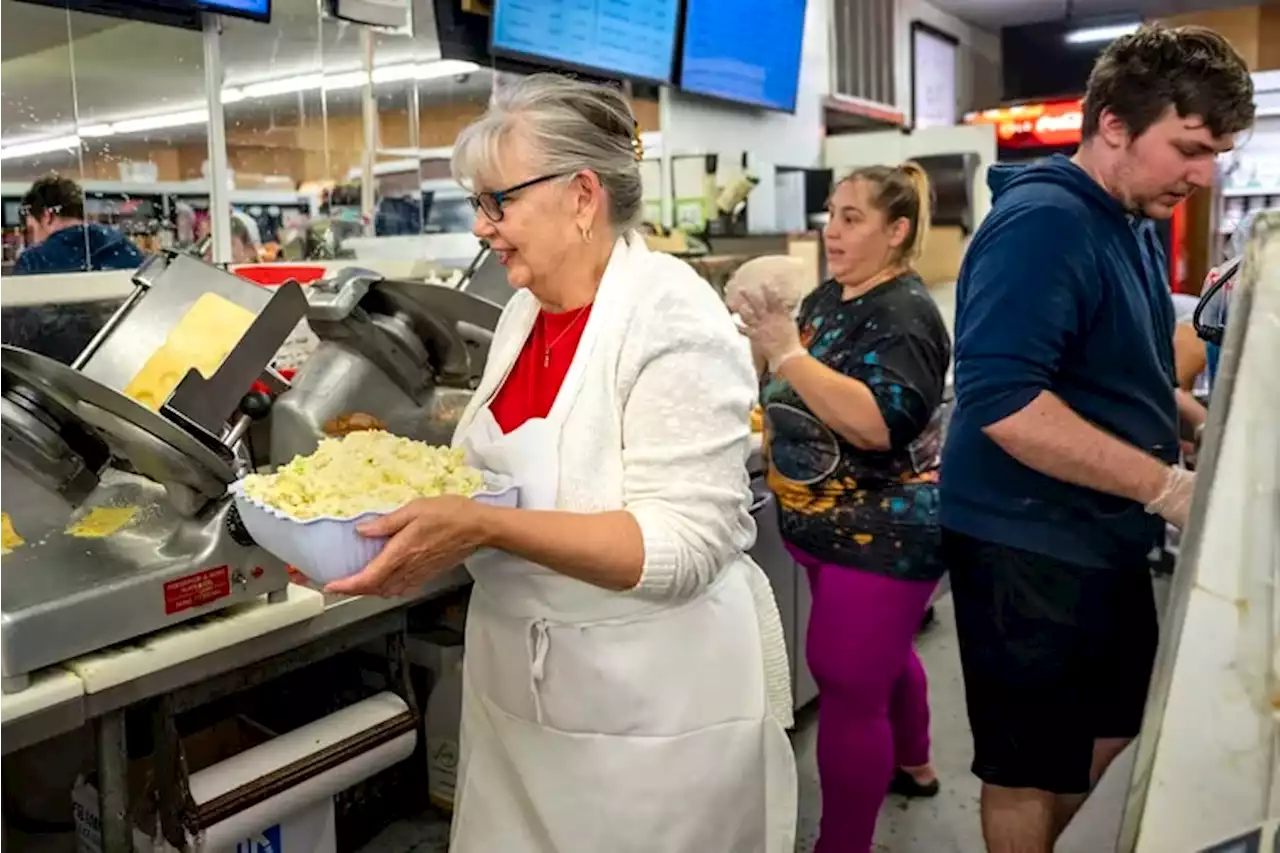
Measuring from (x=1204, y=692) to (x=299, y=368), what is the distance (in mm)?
1895

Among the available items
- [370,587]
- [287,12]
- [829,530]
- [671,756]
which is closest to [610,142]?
[370,587]

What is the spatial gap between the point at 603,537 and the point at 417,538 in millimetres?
208

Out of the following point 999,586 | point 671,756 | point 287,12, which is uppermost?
point 287,12

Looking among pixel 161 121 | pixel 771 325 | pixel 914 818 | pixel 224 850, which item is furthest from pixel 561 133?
pixel 914 818

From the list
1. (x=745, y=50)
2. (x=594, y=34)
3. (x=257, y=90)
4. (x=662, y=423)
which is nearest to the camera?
(x=662, y=423)

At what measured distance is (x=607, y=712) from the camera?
1397 mm

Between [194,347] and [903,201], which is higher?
[903,201]

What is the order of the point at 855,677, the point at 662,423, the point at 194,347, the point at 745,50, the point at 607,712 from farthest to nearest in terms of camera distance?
the point at 745,50 < the point at 855,677 < the point at 194,347 < the point at 607,712 < the point at 662,423

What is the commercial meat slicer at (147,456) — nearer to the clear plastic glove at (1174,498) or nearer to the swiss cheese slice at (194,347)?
the swiss cheese slice at (194,347)

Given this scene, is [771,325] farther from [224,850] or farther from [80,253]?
[80,253]

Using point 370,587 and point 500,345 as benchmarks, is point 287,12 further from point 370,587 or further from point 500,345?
point 370,587

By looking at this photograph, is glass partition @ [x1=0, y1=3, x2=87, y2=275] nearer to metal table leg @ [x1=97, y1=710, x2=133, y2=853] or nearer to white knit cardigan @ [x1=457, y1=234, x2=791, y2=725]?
metal table leg @ [x1=97, y1=710, x2=133, y2=853]

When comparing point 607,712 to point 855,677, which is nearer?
point 607,712

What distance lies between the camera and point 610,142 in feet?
4.52
